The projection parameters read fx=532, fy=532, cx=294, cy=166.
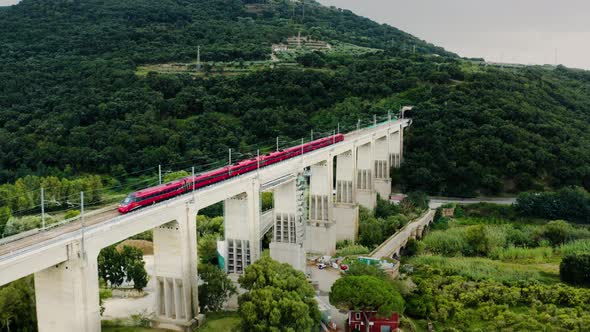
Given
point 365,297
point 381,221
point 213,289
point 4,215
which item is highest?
point 365,297

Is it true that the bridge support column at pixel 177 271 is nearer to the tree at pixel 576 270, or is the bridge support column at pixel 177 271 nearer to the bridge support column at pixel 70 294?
the bridge support column at pixel 70 294

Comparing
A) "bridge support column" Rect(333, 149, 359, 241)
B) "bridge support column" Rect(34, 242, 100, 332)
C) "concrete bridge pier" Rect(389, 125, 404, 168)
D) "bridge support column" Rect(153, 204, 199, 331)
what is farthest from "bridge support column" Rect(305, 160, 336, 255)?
"bridge support column" Rect(34, 242, 100, 332)

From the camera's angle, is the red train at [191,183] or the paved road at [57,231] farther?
the red train at [191,183]

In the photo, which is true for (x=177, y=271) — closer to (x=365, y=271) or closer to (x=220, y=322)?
(x=220, y=322)

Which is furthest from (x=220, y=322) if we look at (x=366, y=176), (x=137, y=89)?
(x=137, y=89)

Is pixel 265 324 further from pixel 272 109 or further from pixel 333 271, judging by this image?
pixel 272 109

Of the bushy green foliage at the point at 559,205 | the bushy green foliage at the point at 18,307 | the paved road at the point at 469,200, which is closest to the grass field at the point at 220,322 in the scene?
the bushy green foliage at the point at 18,307

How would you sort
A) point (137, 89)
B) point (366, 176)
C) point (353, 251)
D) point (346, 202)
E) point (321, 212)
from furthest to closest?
1. point (137, 89)
2. point (366, 176)
3. point (346, 202)
4. point (321, 212)
5. point (353, 251)
